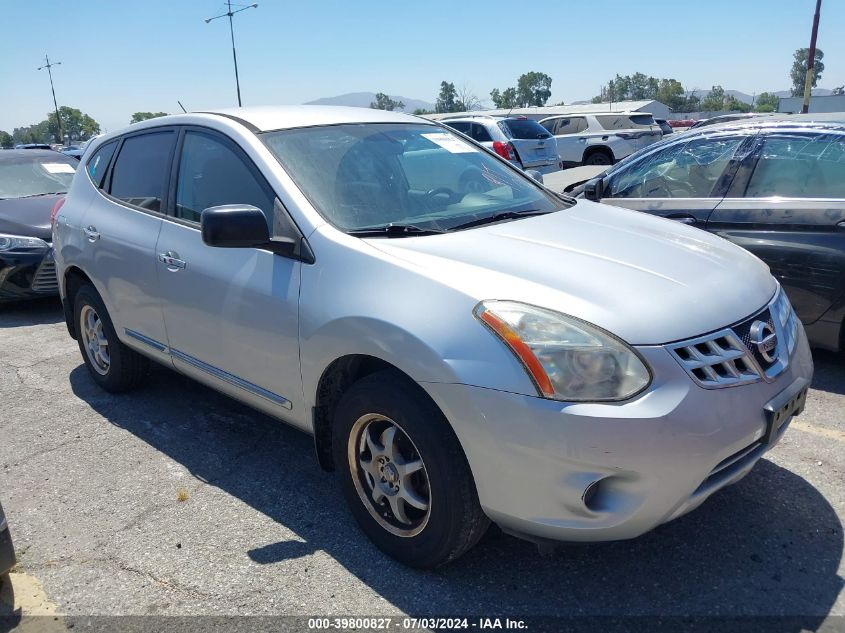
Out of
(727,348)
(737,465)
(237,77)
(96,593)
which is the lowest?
(96,593)

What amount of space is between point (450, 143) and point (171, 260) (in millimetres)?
1628

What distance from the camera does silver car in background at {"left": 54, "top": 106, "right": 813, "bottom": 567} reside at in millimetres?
2242

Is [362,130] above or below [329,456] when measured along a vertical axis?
above

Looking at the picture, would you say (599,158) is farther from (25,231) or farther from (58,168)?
(25,231)

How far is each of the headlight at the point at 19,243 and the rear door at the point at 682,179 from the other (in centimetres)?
545

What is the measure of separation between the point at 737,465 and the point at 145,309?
3057 millimetres

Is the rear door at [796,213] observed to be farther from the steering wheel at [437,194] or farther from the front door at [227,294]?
the front door at [227,294]

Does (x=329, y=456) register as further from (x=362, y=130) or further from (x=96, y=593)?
(x=362, y=130)

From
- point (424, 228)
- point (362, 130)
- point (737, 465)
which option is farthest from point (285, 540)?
point (362, 130)

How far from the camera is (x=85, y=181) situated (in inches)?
185

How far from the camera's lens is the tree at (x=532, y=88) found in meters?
127

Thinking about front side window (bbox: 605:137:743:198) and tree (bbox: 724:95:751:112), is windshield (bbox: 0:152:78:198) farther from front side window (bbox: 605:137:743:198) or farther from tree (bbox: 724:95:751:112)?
tree (bbox: 724:95:751:112)

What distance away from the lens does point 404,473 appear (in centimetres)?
264

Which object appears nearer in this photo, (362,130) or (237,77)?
(362,130)
